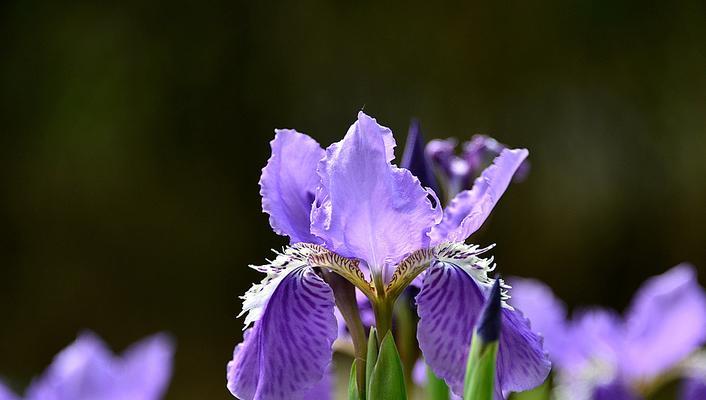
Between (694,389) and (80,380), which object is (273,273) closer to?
(80,380)

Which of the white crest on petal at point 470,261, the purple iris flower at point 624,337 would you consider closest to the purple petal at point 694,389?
the purple iris flower at point 624,337

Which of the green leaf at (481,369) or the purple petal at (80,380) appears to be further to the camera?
the purple petal at (80,380)

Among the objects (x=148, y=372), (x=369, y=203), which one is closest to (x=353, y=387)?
(x=369, y=203)

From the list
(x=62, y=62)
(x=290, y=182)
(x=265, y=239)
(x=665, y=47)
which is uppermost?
Answer: (x=290, y=182)

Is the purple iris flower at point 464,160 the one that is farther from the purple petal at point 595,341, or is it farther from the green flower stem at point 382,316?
the purple petal at point 595,341

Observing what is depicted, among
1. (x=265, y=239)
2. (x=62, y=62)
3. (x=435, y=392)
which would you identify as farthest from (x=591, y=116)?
(x=435, y=392)

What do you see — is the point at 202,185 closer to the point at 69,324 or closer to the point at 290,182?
the point at 69,324

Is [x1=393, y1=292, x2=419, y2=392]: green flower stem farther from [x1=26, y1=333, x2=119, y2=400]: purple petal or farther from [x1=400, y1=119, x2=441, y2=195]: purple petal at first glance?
[x1=26, y1=333, x2=119, y2=400]: purple petal

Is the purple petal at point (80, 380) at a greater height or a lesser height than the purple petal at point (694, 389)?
lesser
